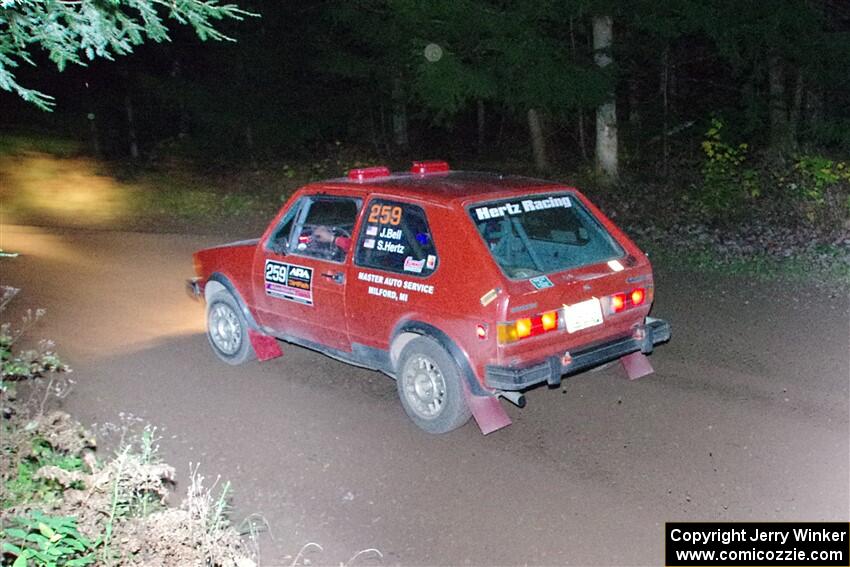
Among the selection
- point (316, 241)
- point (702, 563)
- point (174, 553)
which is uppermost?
point (316, 241)

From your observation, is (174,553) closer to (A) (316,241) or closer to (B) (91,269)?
(A) (316,241)

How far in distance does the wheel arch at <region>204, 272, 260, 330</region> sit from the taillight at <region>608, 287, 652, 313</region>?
11.0 feet

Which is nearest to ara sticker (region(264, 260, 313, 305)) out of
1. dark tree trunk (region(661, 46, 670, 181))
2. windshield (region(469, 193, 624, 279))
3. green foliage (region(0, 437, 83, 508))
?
windshield (region(469, 193, 624, 279))

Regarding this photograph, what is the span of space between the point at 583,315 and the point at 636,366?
126cm

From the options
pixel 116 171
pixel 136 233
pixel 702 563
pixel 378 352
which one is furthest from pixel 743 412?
pixel 116 171

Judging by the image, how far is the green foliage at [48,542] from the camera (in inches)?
140

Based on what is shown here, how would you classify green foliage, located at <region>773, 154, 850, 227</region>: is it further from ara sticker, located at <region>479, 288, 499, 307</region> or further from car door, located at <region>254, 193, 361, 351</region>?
ara sticker, located at <region>479, 288, 499, 307</region>

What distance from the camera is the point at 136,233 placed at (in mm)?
15484

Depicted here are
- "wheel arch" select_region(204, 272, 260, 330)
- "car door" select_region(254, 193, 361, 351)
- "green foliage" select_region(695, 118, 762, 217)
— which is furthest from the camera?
"green foliage" select_region(695, 118, 762, 217)

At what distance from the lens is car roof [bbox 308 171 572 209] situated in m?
6.02

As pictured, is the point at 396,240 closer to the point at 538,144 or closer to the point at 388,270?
the point at 388,270

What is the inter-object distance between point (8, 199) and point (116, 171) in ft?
14.1

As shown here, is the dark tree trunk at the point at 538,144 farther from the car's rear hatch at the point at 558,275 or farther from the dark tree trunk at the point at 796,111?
the car's rear hatch at the point at 558,275

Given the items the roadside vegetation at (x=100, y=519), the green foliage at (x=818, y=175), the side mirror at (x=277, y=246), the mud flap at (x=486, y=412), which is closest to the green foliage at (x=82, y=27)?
the roadside vegetation at (x=100, y=519)
